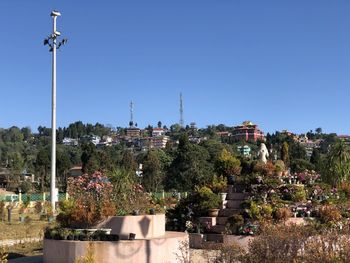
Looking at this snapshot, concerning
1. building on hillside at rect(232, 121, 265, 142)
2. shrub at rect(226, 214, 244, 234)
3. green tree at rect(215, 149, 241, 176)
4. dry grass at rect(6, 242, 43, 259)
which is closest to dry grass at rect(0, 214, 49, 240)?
dry grass at rect(6, 242, 43, 259)

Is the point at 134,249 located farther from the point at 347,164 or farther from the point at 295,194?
the point at 347,164

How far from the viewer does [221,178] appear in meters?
19.1

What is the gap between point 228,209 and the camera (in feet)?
57.1

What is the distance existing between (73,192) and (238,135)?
179743mm

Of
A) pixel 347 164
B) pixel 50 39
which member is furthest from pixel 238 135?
pixel 50 39

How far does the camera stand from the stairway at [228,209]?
1689 centimetres

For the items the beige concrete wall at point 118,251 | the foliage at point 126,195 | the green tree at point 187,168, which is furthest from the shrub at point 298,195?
the green tree at point 187,168

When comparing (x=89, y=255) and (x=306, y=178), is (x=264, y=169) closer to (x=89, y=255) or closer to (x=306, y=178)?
(x=306, y=178)

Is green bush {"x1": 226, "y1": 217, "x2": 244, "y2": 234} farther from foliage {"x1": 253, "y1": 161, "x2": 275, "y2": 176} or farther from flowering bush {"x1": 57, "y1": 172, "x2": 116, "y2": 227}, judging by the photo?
flowering bush {"x1": 57, "y1": 172, "x2": 116, "y2": 227}

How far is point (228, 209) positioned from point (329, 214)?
322 centimetres

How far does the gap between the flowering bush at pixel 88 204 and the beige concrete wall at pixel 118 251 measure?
0.94 m

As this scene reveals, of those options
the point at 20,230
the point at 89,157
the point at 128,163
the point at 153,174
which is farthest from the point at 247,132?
the point at 20,230

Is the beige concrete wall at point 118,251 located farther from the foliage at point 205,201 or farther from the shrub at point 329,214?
the shrub at point 329,214

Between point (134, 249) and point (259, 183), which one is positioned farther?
point (259, 183)
